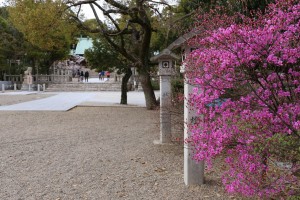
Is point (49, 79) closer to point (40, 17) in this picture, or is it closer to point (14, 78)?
point (14, 78)

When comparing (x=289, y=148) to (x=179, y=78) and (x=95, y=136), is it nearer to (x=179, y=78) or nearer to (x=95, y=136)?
(x=179, y=78)

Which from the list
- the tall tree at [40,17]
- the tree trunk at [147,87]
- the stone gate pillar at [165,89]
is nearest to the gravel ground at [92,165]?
the stone gate pillar at [165,89]

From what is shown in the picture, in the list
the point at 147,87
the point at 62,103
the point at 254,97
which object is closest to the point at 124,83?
the point at 147,87

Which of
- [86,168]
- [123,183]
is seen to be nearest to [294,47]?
[123,183]

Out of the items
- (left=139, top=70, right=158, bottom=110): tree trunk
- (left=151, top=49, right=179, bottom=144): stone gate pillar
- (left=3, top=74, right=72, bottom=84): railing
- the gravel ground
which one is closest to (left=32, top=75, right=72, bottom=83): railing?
(left=3, top=74, right=72, bottom=84): railing

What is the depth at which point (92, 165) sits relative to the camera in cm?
565

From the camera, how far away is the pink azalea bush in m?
2.49

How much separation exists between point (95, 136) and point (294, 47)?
6668 mm

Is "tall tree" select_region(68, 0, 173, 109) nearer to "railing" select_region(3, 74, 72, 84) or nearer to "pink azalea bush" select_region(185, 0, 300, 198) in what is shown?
"pink azalea bush" select_region(185, 0, 300, 198)

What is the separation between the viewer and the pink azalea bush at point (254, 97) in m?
2.49

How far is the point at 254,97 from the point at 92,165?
3563mm

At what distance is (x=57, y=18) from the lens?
503 inches

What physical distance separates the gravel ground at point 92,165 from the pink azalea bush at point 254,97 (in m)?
1.23

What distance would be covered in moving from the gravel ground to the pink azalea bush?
4.05ft
